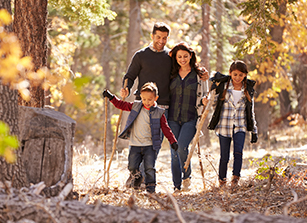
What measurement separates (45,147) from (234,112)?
9.64ft

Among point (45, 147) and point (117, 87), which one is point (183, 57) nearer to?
point (45, 147)

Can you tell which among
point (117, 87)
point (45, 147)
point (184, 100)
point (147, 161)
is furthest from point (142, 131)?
point (117, 87)

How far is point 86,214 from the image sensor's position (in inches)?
94.7

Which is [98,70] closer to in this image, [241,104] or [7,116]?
[241,104]

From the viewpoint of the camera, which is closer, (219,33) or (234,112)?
(234,112)

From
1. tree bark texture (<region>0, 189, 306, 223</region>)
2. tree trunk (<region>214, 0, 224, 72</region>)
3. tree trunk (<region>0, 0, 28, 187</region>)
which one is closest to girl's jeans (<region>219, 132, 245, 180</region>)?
tree bark texture (<region>0, 189, 306, 223</region>)

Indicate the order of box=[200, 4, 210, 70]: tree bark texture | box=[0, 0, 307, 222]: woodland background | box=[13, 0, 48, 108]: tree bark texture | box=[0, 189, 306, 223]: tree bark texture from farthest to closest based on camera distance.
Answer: box=[200, 4, 210, 70]: tree bark texture
box=[13, 0, 48, 108]: tree bark texture
box=[0, 189, 306, 223]: tree bark texture
box=[0, 0, 307, 222]: woodland background

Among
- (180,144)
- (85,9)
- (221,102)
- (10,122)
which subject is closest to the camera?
(10,122)

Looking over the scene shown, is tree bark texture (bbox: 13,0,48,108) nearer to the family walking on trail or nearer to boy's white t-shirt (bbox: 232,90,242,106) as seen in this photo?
the family walking on trail

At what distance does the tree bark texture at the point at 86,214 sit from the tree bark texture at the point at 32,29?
7.85 feet

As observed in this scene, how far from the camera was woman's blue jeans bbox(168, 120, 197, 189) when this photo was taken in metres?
4.89

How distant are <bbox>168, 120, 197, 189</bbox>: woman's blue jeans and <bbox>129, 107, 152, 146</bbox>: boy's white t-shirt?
55 centimetres

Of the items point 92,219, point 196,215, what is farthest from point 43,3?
point 196,215

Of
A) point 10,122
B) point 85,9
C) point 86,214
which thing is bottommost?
point 86,214
